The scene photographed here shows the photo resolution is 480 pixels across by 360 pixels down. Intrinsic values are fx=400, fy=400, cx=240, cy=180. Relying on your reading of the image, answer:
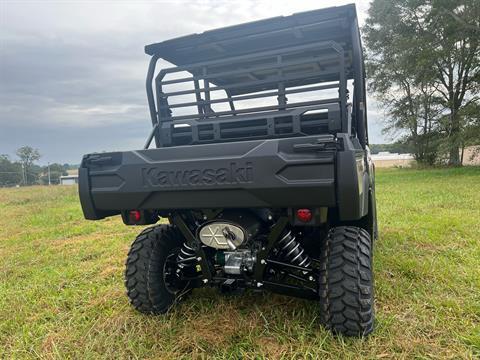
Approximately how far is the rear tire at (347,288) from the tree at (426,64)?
50.0ft

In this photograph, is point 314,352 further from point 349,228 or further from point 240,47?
point 240,47

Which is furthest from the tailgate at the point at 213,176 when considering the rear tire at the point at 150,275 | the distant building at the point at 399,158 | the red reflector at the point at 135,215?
the distant building at the point at 399,158

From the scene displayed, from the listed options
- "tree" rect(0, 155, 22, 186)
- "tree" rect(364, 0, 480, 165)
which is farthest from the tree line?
"tree" rect(364, 0, 480, 165)

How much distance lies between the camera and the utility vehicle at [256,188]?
78.2 inches

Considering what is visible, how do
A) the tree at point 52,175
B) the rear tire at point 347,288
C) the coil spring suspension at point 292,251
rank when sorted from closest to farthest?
the rear tire at point 347,288
the coil spring suspension at point 292,251
the tree at point 52,175

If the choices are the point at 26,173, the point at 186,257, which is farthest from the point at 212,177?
the point at 26,173

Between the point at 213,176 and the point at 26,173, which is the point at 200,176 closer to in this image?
the point at 213,176

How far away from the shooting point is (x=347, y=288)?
2.16m

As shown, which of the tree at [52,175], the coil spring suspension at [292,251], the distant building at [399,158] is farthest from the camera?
the tree at [52,175]

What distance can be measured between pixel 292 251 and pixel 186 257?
79cm

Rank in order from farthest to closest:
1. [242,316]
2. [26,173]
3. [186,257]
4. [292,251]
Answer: [26,173], [186,257], [242,316], [292,251]

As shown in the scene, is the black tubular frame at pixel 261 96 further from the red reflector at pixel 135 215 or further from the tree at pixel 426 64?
the tree at pixel 426 64

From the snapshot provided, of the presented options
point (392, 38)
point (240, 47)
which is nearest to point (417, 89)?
point (392, 38)

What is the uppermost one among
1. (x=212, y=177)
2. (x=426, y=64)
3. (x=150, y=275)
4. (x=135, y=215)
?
(x=426, y=64)
